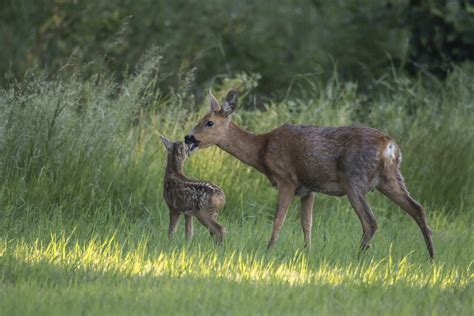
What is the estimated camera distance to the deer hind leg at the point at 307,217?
10.3 m

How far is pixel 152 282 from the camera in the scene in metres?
Result: 7.93

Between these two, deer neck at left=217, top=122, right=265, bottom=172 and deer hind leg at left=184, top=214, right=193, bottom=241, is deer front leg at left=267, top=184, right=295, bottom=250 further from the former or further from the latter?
deer hind leg at left=184, top=214, right=193, bottom=241

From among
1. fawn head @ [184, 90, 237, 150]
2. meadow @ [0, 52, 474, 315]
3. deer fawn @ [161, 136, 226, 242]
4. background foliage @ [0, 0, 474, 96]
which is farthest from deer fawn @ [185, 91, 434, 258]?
background foliage @ [0, 0, 474, 96]

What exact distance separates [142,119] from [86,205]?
1950mm

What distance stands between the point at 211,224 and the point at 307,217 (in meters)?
0.98

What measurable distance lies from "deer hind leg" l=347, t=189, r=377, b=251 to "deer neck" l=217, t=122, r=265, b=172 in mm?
1082

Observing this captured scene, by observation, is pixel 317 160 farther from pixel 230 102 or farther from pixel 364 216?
pixel 230 102

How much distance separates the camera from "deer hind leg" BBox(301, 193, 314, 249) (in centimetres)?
1034

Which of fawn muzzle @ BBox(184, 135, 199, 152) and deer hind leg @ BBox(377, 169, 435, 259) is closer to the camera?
deer hind leg @ BBox(377, 169, 435, 259)

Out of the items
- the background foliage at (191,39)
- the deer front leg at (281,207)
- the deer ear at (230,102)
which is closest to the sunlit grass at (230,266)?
the deer front leg at (281,207)

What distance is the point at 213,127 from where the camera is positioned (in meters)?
10.9

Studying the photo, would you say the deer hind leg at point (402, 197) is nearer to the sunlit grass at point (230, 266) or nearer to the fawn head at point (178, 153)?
the sunlit grass at point (230, 266)

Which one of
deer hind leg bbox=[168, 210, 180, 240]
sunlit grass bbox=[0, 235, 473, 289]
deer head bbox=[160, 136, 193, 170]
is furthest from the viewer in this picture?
deer head bbox=[160, 136, 193, 170]

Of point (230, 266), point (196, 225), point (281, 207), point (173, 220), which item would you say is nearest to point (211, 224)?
point (173, 220)
